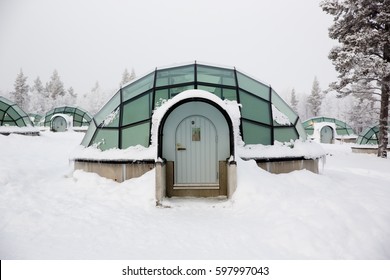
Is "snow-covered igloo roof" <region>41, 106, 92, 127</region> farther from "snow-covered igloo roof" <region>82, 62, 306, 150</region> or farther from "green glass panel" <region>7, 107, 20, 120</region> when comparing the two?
"snow-covered igloo roof" <region>82, 62, 306, 150</region>

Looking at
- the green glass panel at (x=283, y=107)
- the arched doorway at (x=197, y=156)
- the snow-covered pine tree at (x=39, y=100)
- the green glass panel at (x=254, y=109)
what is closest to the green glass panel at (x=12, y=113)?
the arched doorway at (x=197, y=156)

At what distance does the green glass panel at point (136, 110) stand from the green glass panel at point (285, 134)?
446cm

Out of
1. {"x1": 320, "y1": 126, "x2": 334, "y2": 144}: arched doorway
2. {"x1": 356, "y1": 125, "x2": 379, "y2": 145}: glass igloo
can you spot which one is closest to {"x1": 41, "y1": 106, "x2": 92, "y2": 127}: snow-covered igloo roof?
{"x1": 320, "y1": 126, "x2": 334, "y2": 144}: arched doorway

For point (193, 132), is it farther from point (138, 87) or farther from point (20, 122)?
point (20, 122)

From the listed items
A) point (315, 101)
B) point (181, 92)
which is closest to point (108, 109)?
point (181, 92)

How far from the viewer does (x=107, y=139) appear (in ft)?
27.8

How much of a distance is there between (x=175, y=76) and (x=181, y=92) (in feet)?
5.37

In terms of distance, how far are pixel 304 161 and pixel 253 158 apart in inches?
85.4

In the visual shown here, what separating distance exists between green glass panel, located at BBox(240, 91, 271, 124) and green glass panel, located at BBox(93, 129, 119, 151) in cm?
437

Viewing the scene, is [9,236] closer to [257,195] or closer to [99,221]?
[99,221]
